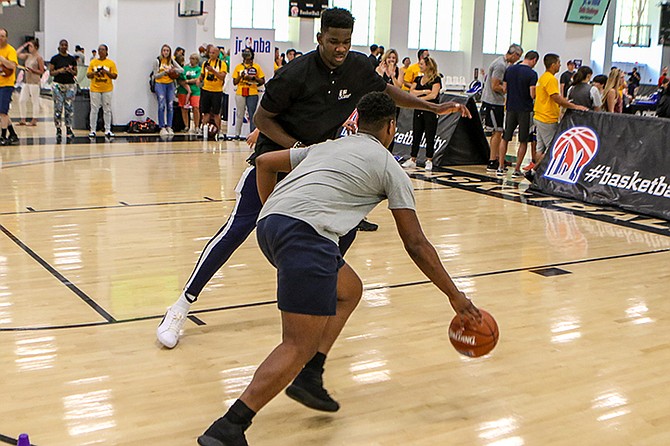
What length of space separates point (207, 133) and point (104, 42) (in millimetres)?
2856

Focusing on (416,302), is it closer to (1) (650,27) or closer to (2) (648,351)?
(2) (648,351)

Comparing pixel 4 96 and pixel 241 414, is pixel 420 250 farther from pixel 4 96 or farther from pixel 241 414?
pixel 4 96

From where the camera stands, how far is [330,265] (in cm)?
321

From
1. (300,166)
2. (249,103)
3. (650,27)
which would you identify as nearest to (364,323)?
(300,166)

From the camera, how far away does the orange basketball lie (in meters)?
3.49

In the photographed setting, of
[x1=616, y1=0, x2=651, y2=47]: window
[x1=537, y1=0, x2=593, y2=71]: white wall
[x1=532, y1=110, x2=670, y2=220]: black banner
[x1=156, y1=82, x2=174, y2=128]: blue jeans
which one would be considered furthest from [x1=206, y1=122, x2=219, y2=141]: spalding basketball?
[x1=616, y1=0, x2=651, y2=47]: window

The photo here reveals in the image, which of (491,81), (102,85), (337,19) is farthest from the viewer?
(102,85)

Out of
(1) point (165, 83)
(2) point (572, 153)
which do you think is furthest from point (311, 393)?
(1) point (165, 83)

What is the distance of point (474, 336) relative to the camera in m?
3.50

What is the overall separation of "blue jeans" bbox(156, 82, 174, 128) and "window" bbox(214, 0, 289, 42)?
1541 centimetres

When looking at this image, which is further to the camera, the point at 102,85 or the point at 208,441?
the point at 102,85

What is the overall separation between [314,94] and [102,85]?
12.2 meters

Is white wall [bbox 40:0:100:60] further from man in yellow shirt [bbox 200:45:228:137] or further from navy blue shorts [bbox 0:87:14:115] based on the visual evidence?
navy blue shorts [bbox 0:87:14:115]

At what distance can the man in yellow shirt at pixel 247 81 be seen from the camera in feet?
51.4
